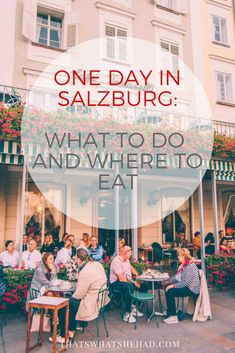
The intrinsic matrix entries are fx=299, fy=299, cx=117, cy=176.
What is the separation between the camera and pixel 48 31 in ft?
38.5

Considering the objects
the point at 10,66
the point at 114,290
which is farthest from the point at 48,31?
the point at 114,290

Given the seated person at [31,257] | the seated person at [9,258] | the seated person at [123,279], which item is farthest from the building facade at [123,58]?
the seated person at [123,279]

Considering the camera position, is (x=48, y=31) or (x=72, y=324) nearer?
(x=72, y=324)

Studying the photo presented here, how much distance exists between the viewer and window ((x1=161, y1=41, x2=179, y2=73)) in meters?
13.8

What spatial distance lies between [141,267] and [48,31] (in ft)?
31.7

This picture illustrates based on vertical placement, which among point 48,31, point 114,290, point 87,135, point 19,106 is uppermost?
point 48,31

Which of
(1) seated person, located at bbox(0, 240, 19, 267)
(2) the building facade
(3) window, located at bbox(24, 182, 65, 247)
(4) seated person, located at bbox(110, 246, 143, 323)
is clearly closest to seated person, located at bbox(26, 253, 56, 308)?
(4) seated person, located at bbox(110, 246, 143, 323)

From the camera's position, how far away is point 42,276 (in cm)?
522

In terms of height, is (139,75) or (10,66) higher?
(139,75)

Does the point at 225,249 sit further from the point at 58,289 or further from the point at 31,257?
the point at 58,289

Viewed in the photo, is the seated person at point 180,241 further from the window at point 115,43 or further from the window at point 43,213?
the window at point 115,43

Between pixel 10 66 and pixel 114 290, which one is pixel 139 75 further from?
pixel 114 290

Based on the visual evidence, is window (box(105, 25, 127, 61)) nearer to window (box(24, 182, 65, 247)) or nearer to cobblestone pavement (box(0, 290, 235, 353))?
window (box(24, 182, 65, 247))
